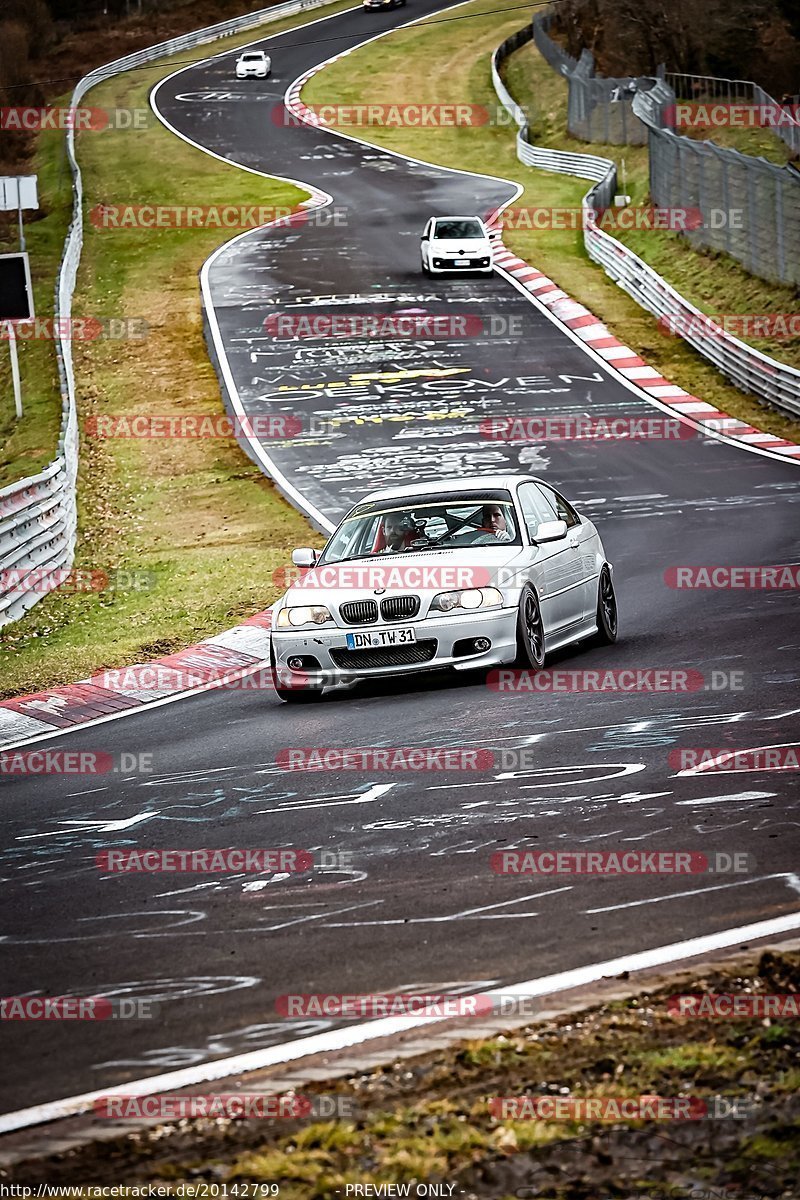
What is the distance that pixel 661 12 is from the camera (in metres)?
59.3

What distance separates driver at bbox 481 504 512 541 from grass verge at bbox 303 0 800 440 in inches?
568

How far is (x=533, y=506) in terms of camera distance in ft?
43.7

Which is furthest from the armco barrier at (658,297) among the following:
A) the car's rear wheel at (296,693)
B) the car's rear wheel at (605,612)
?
the car's rear wheel at (296,693)

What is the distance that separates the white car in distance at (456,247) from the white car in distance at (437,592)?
2739cm

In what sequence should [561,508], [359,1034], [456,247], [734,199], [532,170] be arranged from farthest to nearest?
[532,170], [456,247], [734,199], [561,508], [359,1034]

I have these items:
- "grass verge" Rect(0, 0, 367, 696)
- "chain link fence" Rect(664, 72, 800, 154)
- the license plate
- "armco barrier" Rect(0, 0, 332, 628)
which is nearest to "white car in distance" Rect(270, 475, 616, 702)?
the license plate

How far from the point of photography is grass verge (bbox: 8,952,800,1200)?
426cm

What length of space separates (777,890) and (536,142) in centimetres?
5589

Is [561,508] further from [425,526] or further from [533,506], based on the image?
[425,526]

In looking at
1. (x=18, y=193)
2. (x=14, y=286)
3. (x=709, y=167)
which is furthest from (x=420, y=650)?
(x=709, y=167)

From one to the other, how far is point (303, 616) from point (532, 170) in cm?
4532

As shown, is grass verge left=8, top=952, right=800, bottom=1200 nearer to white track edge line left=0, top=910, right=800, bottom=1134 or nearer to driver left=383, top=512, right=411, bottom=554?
white track edge line left=0, top=910, right=800, bottom=1134

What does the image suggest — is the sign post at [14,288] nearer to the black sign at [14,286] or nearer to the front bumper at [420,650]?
the black sign at [14,286]

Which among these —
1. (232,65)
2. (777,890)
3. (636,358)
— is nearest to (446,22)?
(232,65)
